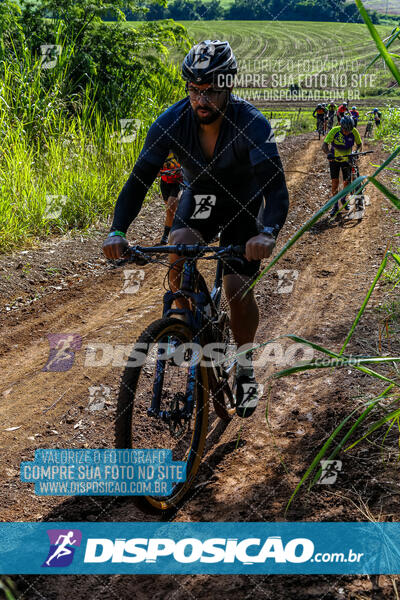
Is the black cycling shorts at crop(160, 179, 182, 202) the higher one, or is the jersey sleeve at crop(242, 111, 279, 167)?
the jersey sleeve at crop(242, 111, 279, 167)

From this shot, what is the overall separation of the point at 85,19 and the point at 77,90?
133 cm

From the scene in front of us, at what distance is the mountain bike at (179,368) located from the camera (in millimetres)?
2637

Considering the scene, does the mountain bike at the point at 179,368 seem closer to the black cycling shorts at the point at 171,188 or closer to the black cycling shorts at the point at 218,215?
the black cycling shorts at the point at 218,215

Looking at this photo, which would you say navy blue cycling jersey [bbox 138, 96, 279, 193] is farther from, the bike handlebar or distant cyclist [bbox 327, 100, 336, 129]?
distant cyclist [bbox 327, 100, 336, 129]

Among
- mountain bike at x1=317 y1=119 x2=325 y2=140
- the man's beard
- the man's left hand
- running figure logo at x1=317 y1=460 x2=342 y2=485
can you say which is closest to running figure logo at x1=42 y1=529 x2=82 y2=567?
running figure logo at x1=317 y1=460 x2=342 y2=485

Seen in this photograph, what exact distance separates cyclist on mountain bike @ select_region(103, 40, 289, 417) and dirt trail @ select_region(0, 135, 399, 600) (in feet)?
1.31

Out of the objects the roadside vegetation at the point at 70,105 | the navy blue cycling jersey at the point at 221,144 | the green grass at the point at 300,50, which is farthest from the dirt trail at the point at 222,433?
the green grass at the point at 300,50

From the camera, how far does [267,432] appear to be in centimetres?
367

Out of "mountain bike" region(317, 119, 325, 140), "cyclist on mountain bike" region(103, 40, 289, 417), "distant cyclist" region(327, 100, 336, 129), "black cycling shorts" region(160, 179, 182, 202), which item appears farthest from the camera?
"mountain bike" region(317, 119, 325, 140)

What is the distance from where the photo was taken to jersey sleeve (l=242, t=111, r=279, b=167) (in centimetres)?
313

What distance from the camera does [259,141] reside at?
313 centimetres

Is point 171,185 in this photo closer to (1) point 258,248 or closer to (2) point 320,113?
(1) point 258,248

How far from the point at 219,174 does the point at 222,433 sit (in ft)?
5.37

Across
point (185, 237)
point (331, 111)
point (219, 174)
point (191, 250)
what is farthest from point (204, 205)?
point (331, 111)
